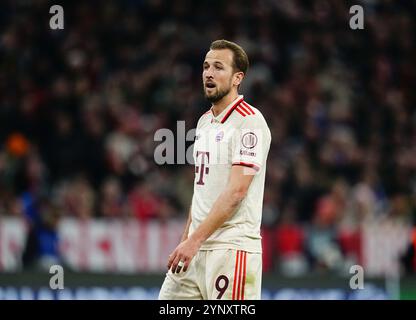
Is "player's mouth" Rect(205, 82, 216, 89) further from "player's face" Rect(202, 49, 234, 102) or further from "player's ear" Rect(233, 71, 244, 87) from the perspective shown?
"player's ear" Rect(233, 71, 244, 87)

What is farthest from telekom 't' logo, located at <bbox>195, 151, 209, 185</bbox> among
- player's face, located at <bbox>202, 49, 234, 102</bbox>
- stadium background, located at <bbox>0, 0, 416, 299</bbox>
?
stadium background, located at <bbox>0, 0, 416, 299</bbox>

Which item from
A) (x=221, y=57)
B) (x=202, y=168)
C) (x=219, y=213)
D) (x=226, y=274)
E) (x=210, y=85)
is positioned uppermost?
(x=221, y=57)

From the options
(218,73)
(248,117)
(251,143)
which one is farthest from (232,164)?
(218,73)

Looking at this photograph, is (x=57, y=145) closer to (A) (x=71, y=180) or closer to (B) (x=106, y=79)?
(A) (x=71, y=180)

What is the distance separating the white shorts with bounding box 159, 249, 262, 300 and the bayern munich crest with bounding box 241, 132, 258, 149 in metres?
0.64

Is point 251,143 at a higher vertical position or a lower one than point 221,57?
lower

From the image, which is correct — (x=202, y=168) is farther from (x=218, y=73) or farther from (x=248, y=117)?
(x=218, y=73)

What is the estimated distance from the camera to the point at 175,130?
14.3 metres

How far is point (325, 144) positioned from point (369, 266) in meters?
2.41

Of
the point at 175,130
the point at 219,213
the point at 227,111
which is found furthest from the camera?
the point at 175,130

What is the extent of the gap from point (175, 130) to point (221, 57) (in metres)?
7.97

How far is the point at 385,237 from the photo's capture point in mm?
13391

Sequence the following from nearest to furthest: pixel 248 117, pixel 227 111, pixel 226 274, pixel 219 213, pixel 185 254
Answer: pixel 185 254 → pixel 219 213 → pixel 226 274 → pixel 248 117 → pixel 227 111

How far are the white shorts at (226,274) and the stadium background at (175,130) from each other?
582cm
